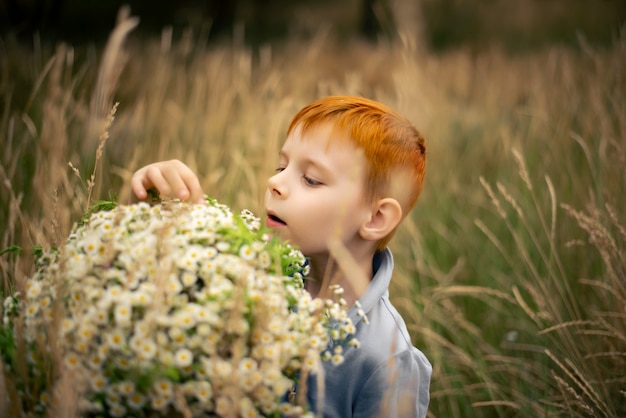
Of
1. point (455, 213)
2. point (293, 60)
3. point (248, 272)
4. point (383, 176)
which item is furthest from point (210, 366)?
point (293, 60)

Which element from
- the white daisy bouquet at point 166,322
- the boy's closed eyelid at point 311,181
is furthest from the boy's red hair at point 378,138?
the white daisy bouquet at point 166,322

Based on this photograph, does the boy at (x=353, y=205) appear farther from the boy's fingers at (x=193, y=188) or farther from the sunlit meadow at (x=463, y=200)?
the sunlit meadow at (x=463, y=200)

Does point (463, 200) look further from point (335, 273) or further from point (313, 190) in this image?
point (313, 190)

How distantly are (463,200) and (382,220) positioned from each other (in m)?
2.12

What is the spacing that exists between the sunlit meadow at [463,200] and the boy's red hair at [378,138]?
336mm

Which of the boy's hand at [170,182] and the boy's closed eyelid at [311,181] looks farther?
the boy's closed eyelid at [311,181]

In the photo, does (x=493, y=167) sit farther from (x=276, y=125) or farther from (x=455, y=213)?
(x=276, y=125)

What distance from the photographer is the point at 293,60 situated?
28.6ft

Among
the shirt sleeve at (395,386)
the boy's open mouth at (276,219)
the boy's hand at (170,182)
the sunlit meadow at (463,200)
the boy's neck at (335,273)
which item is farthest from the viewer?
the sunlit meadow at (463,200)

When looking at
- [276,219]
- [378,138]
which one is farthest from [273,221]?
[378,138]

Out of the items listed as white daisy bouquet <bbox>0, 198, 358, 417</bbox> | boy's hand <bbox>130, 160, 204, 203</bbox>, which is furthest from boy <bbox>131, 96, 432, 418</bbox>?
white daisy bouquet <bbox>0, 198, 358, 417</bbox>

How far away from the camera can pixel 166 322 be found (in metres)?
1.11

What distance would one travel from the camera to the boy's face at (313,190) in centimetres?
174

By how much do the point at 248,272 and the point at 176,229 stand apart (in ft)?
0.63
